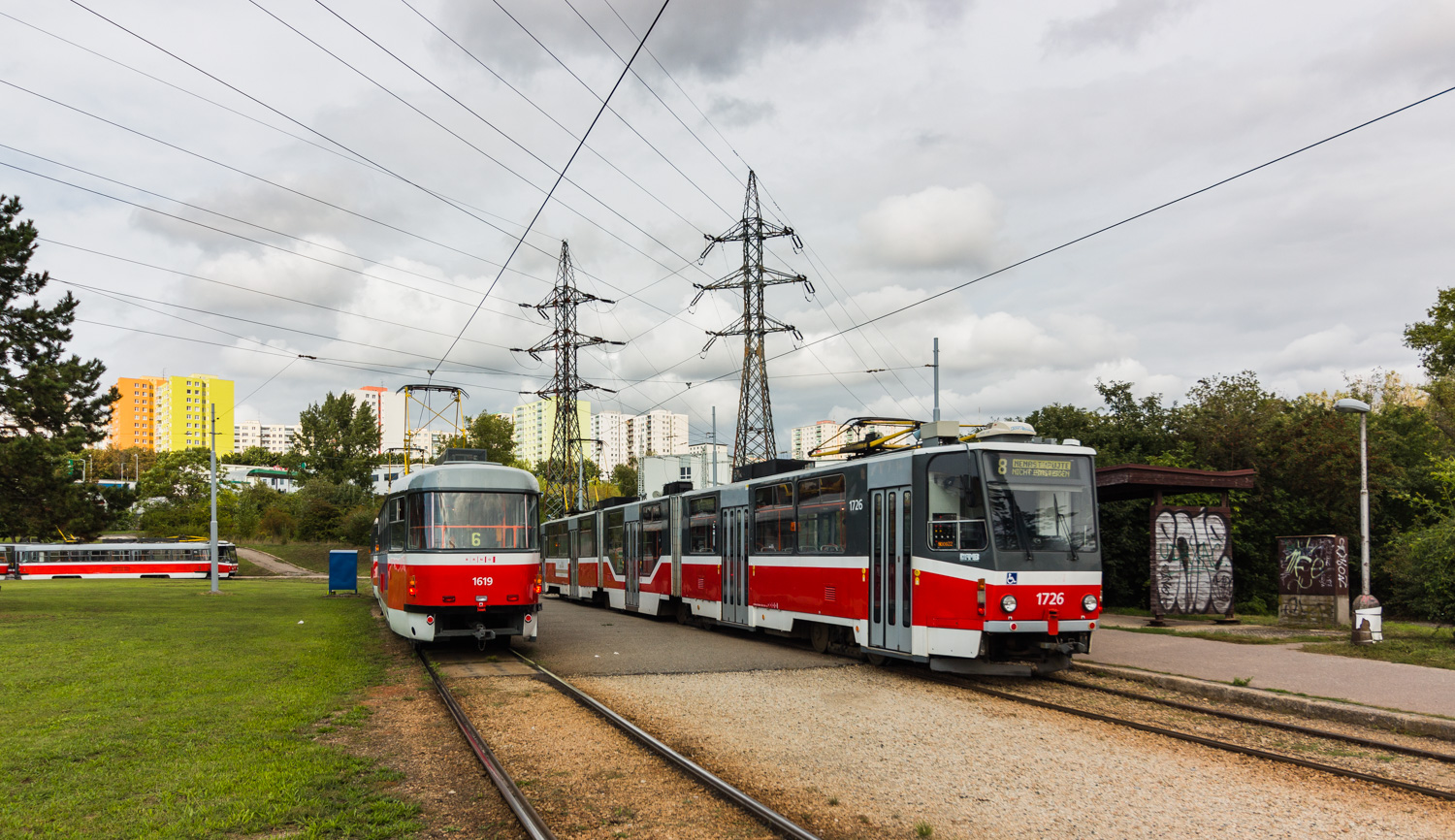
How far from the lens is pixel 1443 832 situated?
6.03m

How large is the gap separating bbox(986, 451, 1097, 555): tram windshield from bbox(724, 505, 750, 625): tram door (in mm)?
6970

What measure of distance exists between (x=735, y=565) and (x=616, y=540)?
29.9 feet

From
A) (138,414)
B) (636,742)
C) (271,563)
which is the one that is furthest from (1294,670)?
(138,414)

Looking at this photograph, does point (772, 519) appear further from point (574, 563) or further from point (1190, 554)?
point (574, 563)

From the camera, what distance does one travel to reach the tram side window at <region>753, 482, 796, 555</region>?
1642cm

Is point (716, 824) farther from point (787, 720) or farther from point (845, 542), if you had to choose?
point (845, 542)

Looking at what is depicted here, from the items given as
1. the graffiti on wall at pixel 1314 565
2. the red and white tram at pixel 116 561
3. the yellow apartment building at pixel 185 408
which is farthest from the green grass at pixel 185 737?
the yellow apartment building at pixel 185 408

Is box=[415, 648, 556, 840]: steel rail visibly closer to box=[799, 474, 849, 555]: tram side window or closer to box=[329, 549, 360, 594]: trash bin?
box=[799, 474, 849, 555]: tram side window

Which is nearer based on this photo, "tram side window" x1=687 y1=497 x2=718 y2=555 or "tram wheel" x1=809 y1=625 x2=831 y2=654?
"tram wheel" x1=809 y1=625 x2=831 y2=654

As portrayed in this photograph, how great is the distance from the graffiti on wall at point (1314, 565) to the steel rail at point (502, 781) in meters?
15.8

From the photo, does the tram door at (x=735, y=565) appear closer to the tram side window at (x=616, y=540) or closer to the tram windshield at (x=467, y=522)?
the tram windshield at (x=467, y=522)

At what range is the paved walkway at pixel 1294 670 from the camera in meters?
Result: 10.0

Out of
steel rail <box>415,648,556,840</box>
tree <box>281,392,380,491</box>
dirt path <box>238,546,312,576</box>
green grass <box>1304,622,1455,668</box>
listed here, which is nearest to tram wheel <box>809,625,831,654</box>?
steel rail <box>415,648,556,840</box>

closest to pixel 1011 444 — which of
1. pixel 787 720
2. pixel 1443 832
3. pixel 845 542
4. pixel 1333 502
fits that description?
pixel 845 542
